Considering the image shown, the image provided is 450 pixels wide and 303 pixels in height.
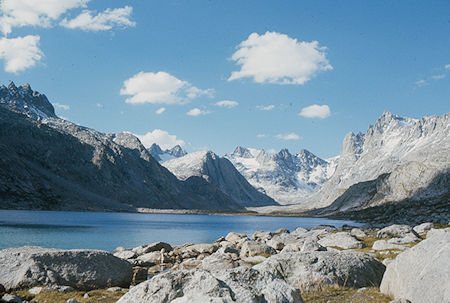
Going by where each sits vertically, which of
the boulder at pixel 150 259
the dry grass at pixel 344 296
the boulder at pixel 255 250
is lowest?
the boulder at pixel 150 259

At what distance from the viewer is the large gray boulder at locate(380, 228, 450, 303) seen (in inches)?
492

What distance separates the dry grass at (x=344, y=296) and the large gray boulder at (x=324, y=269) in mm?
569

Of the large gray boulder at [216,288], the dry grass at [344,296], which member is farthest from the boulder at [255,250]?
the large gray boulder at [216,288]

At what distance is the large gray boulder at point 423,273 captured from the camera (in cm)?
1251

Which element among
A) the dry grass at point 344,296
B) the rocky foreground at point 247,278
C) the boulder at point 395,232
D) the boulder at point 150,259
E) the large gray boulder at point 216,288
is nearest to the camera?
the large gray boulder at point 216,288

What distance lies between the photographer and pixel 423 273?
533 inches

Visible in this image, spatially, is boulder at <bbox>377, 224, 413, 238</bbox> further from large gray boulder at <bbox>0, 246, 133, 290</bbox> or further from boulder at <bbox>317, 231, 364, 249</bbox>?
large gray boulder at <bbox>0, 246, 133, 290</bbox>

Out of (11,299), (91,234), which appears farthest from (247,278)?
(91,234)

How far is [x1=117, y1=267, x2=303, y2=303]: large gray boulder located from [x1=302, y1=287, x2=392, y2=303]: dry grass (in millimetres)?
4674

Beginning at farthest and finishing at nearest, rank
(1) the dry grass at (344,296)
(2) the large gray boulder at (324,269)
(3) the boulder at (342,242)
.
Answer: (3) the boulder at (342,242), (2) the large gray boulder at (324,269), (1) the dry grass at (344,296)

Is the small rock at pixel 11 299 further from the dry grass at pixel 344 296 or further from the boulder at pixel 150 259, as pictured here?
the boulder at pixel 150 259

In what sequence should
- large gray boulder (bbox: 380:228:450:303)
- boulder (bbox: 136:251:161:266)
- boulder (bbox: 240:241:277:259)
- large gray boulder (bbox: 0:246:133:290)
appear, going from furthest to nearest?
boulder (bbox: 136:251:161:266) → boulder (bbox: 240:241:277:259) → large gray boulder (bbox: 0:246:133:290) → large gray boulder (bbox: 380:228:450:303)

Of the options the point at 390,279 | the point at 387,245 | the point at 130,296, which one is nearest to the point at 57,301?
the point at 130,296

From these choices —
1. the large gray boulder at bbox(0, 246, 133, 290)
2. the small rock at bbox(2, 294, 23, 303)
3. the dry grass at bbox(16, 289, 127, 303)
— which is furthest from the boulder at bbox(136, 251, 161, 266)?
the small rock at bbox(2, 294, 23, 303)
